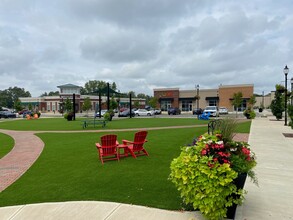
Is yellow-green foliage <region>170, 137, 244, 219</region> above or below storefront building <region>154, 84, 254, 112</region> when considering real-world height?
below

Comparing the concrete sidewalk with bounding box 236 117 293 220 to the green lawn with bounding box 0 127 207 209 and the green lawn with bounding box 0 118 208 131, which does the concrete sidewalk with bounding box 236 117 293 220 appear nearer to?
the green lawn with bounding box 0 127 207 209

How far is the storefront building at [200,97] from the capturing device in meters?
61.8

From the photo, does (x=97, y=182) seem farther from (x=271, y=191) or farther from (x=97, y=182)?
(x=271, y=191)

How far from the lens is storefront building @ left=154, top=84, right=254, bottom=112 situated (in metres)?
61.8

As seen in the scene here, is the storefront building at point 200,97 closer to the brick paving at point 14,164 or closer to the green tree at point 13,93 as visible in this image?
the brick paving at point 14,164

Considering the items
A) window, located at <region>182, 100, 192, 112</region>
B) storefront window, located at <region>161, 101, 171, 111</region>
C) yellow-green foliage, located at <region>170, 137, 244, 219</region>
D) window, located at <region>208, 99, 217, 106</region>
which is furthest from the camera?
storefront window, located at <region>161, 101, 171, 111</region>

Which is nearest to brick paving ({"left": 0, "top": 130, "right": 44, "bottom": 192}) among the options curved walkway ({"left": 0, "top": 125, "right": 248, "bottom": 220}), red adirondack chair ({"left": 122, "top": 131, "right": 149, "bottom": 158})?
curved walkway ({"left": 0, "top": 125, "right": 248, "bottom": 220})

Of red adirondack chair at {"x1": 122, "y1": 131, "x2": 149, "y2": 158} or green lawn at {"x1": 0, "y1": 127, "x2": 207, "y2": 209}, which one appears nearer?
green lawn at {"x1": 0, "y1": 127, "x2": 207, "y2": 209}

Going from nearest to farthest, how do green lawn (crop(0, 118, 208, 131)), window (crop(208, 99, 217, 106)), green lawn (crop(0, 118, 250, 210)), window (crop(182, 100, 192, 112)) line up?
green lawn (crop(0, 118, 250, 210)), green lawn (crop(0, 118, 208, 131)), window (crop(208, 99, 217, 106)), window (crop(182, 100, 192, 112))

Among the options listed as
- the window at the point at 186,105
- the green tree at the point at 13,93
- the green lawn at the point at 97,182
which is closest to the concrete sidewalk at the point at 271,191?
the green lawn at the point at 97,182

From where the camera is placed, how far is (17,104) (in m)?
68.1

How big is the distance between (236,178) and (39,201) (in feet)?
12.3

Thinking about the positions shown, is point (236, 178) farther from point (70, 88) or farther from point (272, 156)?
point (70, 88)

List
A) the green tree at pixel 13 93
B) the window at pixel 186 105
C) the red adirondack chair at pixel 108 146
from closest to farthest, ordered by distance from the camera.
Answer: the red adirondack chair at pixel 108 146
the window at pixel 186 105
the green tree at pixel 13 93
